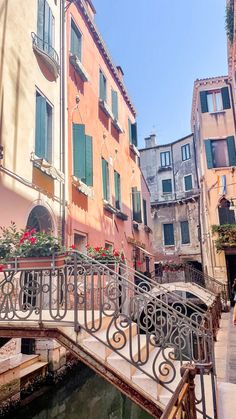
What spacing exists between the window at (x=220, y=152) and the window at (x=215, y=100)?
2.23 metres

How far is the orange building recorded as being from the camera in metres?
9.94

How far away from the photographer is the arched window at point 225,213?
18609 millimetres

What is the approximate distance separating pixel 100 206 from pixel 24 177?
4.95 meters

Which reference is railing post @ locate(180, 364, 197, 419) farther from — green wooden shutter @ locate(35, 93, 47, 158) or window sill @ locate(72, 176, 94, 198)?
window sill @ locate(72, 176, 94, 198)

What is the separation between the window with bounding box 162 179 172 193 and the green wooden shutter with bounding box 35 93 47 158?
22.8 metres

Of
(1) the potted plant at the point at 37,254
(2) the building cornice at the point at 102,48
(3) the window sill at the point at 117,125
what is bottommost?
(1) the potted plant at the point at 37,254

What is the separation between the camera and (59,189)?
8797 millimetres

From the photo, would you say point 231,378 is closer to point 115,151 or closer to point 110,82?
point 115,151

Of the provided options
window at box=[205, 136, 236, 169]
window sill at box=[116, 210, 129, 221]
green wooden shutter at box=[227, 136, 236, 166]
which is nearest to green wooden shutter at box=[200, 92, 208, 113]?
window at box=[205, 136, 236, 169]

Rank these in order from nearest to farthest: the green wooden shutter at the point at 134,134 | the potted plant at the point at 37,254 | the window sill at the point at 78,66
Result: the potted plant at the point at 37,254
the window sill at the point at 78,66
the green wooden shutter at the point at 134,134

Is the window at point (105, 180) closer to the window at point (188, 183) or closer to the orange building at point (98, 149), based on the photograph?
the orange building at point (98, 149)

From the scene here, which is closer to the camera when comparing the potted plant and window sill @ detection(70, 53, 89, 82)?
the potted plant

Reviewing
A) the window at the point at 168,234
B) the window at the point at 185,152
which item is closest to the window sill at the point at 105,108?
the window at the point at 168,234

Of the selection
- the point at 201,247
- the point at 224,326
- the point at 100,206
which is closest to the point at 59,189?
the point at 100,206
